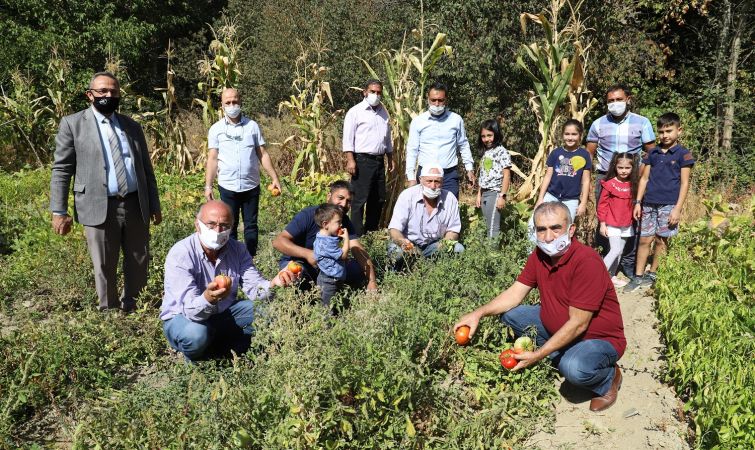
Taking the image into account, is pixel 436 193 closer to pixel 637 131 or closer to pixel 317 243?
pixel 317 243

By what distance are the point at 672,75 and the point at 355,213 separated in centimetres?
826

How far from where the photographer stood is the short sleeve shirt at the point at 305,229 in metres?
4.86

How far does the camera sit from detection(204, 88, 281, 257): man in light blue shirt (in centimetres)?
582

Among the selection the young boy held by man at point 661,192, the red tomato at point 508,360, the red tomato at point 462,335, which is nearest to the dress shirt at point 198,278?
the red tomato at point 462,335

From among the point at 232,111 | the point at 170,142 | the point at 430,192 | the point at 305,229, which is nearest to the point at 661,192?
the point at 430,192

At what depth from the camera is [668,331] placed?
14.2 ft

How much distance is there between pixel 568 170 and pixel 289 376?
12.5 feet

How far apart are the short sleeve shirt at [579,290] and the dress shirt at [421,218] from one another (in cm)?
160

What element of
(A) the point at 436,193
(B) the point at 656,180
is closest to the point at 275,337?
(A) the point at 436,193

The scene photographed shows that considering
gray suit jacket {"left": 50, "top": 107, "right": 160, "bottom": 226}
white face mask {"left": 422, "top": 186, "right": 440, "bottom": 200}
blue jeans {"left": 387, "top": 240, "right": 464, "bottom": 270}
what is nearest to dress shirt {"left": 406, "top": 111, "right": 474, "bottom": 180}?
white face mask {"left": 422, "top": 186, "right": 440, "bottom": 200}

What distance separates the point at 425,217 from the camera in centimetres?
549

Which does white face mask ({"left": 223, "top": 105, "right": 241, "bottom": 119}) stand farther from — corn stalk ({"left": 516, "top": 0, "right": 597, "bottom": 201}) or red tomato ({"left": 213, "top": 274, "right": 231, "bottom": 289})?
corn stalk ({"left": 516, "top": 0, "right": 597, "bottom": 201})

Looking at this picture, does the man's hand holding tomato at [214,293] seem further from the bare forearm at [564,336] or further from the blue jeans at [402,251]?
the bare forearm at [564,336]

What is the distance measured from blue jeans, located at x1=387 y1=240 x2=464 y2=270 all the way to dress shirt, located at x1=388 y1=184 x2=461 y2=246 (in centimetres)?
7
